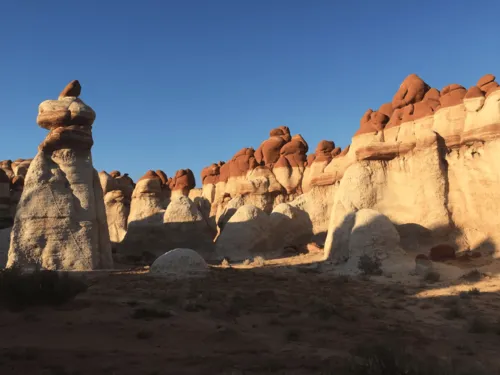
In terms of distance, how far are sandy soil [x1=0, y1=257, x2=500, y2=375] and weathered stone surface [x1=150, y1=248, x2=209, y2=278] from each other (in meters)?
2.18

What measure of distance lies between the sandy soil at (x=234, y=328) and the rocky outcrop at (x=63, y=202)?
437 cm

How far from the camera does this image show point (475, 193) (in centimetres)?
1822

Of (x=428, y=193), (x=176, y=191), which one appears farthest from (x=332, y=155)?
(x=176, y=191)

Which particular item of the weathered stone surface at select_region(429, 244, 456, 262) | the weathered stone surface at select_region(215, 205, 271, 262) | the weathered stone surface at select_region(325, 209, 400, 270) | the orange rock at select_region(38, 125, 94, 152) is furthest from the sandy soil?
the weathered stone surface at select_region(215, 205, 271, 262)

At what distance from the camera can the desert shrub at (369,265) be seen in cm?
1512

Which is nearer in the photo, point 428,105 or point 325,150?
point 428,105

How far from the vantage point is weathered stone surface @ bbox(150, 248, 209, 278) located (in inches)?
567

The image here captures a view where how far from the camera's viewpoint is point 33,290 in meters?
7.85

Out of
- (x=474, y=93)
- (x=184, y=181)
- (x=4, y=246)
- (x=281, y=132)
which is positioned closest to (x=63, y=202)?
(x=4, y=246)

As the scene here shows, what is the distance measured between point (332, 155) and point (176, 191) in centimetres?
1873

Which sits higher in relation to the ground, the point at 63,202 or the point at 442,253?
the point at 63,202

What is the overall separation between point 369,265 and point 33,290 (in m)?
10.9

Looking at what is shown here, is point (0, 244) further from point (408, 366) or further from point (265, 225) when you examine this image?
point (408, 366)

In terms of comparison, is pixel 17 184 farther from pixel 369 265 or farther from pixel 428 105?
pixel 428 105
